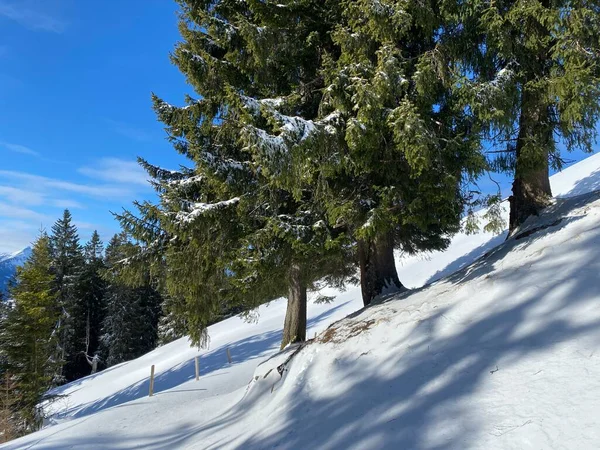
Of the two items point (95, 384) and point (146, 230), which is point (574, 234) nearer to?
point (146, 230)

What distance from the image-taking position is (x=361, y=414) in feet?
12.9

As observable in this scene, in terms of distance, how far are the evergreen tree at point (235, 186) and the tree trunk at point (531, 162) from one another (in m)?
3.17

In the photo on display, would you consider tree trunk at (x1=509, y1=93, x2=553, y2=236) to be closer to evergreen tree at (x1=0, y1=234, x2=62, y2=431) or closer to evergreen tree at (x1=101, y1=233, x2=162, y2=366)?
evergreen tree at (x1=0, y1=234, x2=62, y2=431)

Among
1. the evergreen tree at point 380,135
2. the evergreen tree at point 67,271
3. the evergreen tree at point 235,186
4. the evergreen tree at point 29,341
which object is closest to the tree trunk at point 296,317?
the evergreen tree at point 235,186

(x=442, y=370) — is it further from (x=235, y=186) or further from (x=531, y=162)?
(x=235, y=186)

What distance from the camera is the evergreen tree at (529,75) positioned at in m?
5.34

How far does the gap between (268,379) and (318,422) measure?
2799mm

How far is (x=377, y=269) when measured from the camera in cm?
793

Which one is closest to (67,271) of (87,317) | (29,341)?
(87,317)

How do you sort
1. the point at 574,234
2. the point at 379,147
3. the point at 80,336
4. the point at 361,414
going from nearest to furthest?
the point at 361,414 < the point at 574,234 < the point at 379,147 < the point at 80,336

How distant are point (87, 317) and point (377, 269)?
3942 cm

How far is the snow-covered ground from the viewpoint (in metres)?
2.87

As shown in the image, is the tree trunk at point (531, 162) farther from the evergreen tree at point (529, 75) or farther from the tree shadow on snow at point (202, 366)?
the tree shadow on snow at point (202, 366)

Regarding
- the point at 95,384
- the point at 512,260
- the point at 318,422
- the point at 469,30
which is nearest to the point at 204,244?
the point at 318,422
